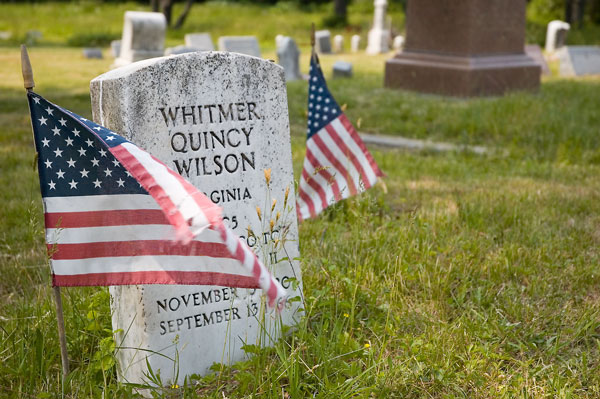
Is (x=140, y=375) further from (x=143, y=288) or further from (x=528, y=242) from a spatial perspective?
(x=528, y=242)

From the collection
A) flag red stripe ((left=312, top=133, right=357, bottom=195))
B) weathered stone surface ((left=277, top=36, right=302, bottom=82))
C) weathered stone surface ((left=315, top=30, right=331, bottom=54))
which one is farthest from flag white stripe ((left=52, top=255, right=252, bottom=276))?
weathered stone surface ((left=315, top=30, right=331, bottom=54))

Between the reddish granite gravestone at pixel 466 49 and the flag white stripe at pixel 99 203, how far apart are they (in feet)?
27.0

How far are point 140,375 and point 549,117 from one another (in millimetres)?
6754

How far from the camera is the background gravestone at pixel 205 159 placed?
2643 mm

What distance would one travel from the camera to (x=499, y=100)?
354 inches

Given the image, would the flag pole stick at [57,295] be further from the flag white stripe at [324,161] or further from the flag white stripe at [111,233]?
the flag white stripe at [324,161]

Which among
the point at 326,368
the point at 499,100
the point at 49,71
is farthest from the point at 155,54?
the point at 326,368

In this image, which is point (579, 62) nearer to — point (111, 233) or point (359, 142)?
point (359, 142)

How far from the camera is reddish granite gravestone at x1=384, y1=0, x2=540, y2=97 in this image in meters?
9.95

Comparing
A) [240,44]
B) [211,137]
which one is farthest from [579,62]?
[211,137]

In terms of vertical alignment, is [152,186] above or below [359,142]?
above

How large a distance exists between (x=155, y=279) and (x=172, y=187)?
41 centimetres

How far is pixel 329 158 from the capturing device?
169 inches

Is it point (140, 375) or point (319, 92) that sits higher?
point (319, 92)
